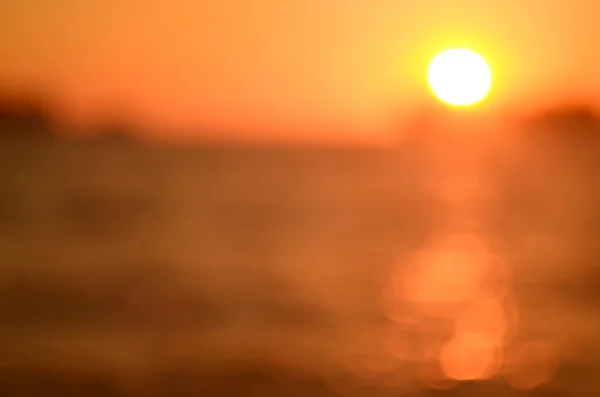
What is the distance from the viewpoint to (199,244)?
2664 mm

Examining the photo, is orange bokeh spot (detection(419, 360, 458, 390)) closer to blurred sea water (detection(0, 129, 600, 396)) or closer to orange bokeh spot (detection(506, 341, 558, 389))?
blurred sea water (detection(0, 129, 600, 396))

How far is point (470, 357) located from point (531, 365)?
12 cm

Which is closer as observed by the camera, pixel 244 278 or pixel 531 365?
pixel 531 365

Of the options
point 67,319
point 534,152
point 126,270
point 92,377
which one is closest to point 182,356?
point 92,377

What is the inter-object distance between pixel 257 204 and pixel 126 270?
70.2 inches

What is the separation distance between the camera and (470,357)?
1530 millimetres

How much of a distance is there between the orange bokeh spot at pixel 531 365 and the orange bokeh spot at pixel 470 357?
34 mm

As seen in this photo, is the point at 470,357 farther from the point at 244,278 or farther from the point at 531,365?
the point at 244,278

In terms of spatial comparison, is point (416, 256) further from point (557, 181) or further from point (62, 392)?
point (557, 181)

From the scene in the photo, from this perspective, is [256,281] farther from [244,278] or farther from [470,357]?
[470,357]

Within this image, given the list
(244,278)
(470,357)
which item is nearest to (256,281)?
(244,278)

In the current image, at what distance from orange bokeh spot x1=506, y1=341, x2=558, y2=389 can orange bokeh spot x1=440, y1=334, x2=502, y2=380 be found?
34 mm

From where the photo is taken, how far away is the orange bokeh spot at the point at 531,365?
4.66ft

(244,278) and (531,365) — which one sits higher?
(244,278)
